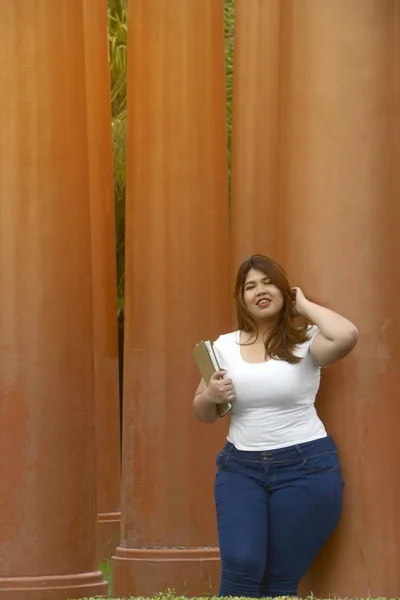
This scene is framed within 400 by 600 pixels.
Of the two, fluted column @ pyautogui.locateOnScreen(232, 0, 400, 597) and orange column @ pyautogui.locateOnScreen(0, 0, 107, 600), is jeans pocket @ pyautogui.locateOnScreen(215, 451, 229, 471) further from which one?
orange column @ pyautogui.locateOnScreen(0, 0, 107, 600)

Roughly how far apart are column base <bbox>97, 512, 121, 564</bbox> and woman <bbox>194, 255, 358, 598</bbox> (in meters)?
11.9

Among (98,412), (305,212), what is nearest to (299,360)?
(305,212)

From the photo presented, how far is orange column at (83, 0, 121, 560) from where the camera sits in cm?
2159

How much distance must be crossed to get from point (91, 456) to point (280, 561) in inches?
215

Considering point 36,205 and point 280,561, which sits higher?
point 36,205

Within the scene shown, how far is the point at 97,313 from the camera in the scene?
859 inches

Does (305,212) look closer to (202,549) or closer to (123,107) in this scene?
(202,549)

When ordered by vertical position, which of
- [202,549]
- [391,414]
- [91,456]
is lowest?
[202,549]

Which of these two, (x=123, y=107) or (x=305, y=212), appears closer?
(x=305, y=212)

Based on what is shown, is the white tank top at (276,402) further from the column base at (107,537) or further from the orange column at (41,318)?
the column base at (107,537)

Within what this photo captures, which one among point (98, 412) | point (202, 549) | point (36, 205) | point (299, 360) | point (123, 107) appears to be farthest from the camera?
point (123, 107)

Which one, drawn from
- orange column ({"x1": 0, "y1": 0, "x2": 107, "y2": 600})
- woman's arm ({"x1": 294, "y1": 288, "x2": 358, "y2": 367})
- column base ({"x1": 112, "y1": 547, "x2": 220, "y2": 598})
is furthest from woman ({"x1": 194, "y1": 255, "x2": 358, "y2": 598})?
column base ({"x1": 112, "y1": 547, "x2": 220, "y2": 598})

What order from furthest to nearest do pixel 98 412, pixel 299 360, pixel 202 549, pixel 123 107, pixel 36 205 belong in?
1. pixel 123 107
2. pixel 98 412
3. pixel 202 549
4. pixel 36 205
5. pixel 299 360

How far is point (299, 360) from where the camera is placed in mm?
8953
